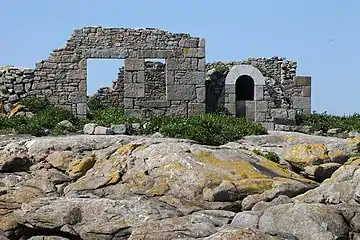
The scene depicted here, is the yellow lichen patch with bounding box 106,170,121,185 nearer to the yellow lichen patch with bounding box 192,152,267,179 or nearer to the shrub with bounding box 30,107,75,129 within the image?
the yellow lichen patch with bounding box 192,152,267,179

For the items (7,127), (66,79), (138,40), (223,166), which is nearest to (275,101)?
→ (138,40)

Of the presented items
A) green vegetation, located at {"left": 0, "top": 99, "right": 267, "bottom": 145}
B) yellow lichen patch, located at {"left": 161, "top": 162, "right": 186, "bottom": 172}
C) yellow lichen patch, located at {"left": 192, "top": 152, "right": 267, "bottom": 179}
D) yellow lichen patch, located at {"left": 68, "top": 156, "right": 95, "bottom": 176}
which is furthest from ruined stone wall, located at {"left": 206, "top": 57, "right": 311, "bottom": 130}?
yellow lichen patch, located at {"left": 161, "top": 162, "right": 186, "bottom": 172}

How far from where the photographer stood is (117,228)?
9.18m

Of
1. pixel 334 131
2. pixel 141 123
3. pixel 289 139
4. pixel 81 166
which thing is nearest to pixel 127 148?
pixel 81 166

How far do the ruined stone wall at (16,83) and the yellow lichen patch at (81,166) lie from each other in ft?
27.3

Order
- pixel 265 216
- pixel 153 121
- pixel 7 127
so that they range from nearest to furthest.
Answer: pixel 265 216, pixel 7 127, pixel 153 121

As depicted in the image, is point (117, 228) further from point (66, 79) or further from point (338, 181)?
point (66, 79)

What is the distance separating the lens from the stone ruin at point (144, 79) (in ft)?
64.1

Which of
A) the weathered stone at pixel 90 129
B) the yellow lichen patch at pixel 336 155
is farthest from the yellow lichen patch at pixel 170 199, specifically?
the weathered stone at pixel 90 129

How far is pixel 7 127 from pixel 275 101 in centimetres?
958

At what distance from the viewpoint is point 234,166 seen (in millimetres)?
10930

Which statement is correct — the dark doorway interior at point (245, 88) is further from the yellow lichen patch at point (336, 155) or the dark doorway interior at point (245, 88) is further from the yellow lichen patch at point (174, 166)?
the yellow lichen patch at point (174, 166)

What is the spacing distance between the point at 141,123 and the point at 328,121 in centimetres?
638

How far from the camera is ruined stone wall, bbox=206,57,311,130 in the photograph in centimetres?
2128
